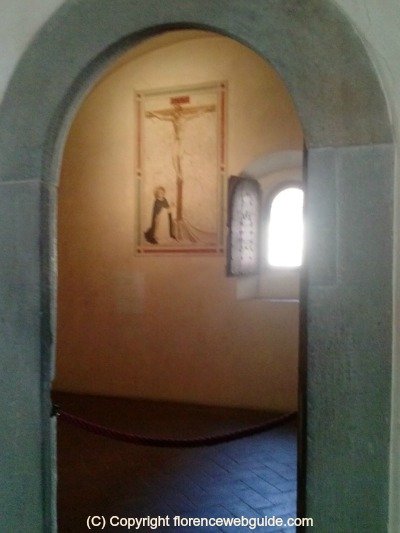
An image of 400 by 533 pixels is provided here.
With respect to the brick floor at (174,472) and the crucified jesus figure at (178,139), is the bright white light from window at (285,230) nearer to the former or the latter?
the crucified jesus figure at (178,139)

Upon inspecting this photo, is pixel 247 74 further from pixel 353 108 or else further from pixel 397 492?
pixel 397 492

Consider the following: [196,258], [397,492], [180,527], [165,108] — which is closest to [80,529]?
[180,527]

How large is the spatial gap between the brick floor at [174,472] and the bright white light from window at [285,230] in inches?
70.8

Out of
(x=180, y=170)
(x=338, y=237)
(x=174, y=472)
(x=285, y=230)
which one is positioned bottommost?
(x=174, y=472)

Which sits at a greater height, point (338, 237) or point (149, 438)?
point (338, 237)

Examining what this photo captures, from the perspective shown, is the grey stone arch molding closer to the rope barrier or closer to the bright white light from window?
the rope barrier

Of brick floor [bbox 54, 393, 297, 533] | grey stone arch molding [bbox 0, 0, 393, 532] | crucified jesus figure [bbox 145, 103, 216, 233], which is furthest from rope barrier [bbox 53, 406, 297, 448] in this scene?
crucified jesus figure [bbox 145, 103, 216, 233]

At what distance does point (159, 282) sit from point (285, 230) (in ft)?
5.18

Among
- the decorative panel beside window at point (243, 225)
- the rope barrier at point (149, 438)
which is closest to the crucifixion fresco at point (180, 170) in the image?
the decorative panel beside window at point (243, 225)

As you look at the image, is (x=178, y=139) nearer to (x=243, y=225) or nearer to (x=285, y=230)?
(x=243, y=225)

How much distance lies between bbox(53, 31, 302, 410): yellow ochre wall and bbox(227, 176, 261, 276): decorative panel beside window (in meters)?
0.23

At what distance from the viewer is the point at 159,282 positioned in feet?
21.2

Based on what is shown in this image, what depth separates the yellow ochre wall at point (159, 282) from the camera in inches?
238

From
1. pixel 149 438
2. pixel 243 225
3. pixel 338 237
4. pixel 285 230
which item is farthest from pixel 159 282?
pixel 338 237
